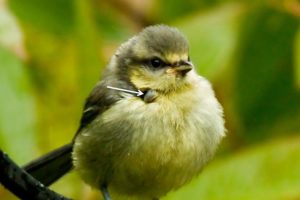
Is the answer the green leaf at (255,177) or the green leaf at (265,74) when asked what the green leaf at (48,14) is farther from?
the green leaf at (255,177)

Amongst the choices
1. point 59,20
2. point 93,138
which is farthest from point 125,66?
point 59,20

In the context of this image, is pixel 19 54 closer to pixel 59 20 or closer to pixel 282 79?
pixel 59 20

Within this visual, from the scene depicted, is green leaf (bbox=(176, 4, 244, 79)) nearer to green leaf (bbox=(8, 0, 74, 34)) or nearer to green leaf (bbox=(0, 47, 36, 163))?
green leaf (bbox=(8, 0, 74, 34))

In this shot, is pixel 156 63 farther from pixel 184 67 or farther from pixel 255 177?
pixel 255 177

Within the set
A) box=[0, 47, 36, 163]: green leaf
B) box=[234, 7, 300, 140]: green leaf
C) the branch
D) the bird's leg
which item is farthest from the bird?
the branch

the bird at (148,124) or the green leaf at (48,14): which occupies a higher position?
the green leaf at (48,14)

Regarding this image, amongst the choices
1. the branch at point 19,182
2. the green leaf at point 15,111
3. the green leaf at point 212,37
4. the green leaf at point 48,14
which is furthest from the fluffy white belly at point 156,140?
the branch at point 19,182

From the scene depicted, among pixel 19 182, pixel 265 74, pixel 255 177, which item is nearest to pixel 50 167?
pixel 255 177
